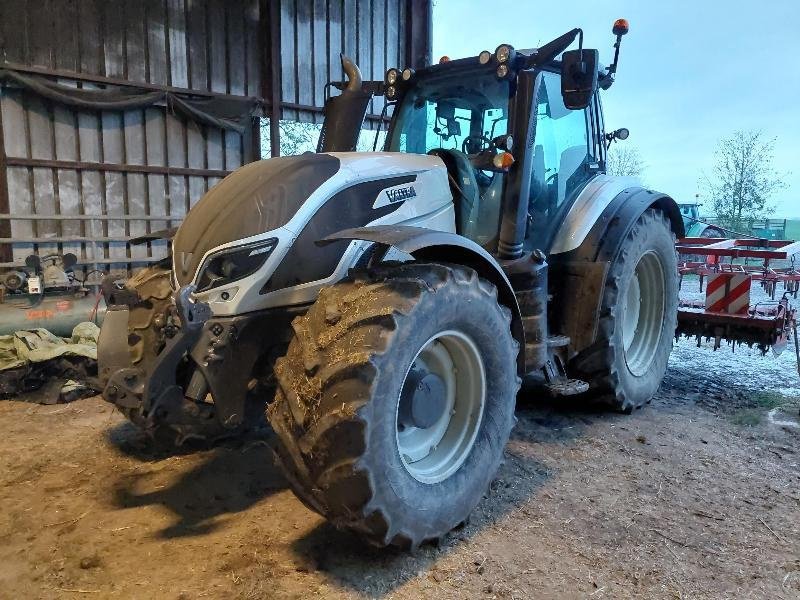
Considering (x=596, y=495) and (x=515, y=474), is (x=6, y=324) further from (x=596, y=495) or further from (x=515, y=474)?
(x=596, y=495)

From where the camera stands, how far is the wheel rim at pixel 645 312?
473 cm

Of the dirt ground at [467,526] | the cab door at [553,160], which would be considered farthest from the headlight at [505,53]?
the dirt ground at [467,526]

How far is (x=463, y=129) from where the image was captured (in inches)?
156

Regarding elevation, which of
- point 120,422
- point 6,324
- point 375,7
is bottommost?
point 120,422

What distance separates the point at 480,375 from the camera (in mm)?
2887

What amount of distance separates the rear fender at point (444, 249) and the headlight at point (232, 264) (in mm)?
258

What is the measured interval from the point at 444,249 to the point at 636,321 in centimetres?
250

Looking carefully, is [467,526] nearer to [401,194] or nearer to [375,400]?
[375,400]

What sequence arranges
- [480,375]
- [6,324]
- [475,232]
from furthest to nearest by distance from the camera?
[6,324] < [475,232] < [480,375]

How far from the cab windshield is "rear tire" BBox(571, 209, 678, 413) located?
898 millimetres

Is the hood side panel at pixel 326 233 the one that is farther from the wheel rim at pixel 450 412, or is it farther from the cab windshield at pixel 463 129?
the cab windshield at pixel 463 129

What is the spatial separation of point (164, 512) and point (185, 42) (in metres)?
7.44

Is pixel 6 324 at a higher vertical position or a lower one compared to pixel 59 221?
lower

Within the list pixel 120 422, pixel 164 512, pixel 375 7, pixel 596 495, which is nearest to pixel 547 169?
pixel 596 495
